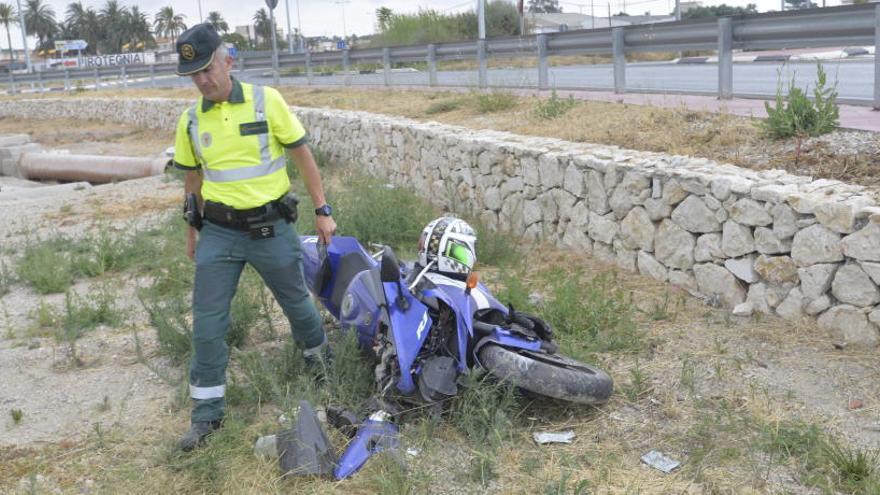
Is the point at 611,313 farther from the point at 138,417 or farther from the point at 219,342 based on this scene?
the point at 138,417

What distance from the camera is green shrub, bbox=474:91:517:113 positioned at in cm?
1230

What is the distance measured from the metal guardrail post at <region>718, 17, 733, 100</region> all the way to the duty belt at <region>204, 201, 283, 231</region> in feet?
21.6

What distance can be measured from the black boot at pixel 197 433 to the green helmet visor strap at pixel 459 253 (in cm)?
147

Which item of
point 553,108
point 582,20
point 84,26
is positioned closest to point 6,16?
point 84,26

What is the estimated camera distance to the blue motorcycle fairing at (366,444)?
4301mm

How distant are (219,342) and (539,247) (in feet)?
13.5

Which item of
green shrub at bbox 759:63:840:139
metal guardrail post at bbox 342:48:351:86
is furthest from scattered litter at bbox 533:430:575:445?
metal guardrail post at bbox 342:48:351:86

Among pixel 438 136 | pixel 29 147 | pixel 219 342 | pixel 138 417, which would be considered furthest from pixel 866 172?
pixel 29 147

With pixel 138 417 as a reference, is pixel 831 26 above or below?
above

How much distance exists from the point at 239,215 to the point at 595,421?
6.82ft

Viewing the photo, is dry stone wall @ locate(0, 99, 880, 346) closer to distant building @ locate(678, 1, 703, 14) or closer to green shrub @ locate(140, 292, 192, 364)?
green shrub @ locate(140, 292, 192, 364)

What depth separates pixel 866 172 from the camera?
239 inches

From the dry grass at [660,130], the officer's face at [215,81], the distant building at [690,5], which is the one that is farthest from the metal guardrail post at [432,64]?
the distant building at [690,5]

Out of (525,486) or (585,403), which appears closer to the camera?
(525,486)
